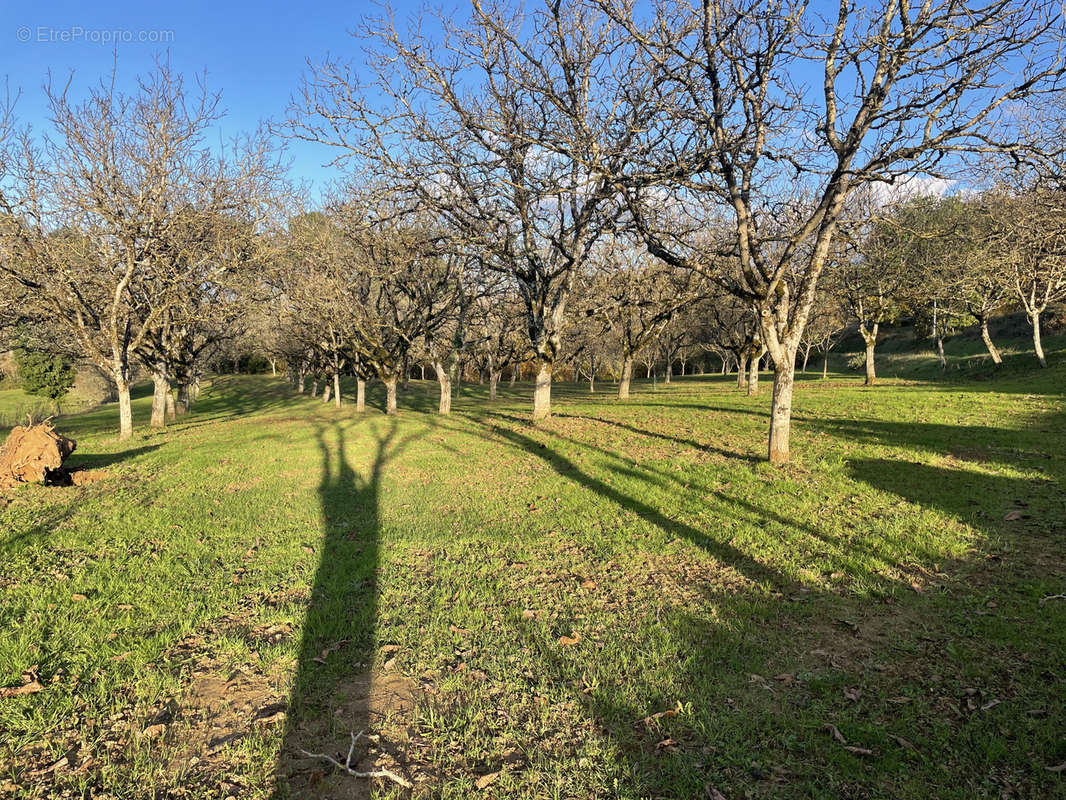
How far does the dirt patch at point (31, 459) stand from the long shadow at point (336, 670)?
5886mm

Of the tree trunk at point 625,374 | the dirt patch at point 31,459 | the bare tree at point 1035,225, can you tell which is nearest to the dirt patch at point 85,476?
the dirt patch at point 31,459

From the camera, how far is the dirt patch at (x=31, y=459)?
10031 millimetres

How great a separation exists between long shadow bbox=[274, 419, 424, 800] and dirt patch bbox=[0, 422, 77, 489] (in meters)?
5.89

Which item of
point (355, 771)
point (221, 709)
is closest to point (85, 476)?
point (221, 709)

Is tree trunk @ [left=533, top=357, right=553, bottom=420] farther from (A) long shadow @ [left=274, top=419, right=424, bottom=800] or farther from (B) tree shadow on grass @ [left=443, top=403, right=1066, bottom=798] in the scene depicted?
(B) tree shadow on grass @ [left=443, top=403, right=1066, bottom=798]

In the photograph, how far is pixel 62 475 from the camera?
10.6 metres

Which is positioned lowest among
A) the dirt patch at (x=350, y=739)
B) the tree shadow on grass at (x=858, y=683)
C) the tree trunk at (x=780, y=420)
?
the dirt patch at (x=350, y=739)

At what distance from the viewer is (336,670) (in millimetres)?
4578

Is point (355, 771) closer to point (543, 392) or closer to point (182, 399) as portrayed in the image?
point (543, 392)

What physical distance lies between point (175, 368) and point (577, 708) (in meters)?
27.3

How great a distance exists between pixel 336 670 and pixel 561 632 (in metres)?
2.13

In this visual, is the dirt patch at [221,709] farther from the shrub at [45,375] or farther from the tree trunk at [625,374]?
the shrub at [45,375]

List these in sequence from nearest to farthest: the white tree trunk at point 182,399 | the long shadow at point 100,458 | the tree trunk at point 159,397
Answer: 1. the long shadow at point 100,458
2. the tree trunk at point 159,397
3. the white tree trunk at point 182,399

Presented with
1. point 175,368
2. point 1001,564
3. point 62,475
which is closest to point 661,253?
point 1001,564
